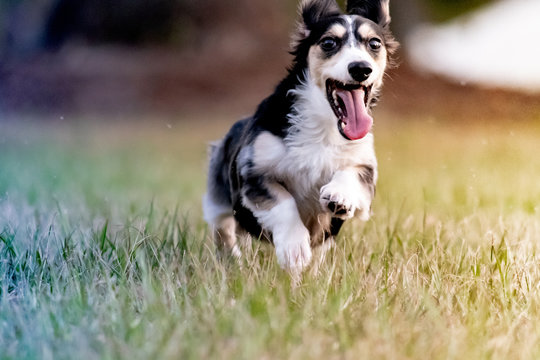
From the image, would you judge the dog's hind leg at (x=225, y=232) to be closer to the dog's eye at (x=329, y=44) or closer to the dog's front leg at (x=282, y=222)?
the dog's front leg at (x=282, y=222)

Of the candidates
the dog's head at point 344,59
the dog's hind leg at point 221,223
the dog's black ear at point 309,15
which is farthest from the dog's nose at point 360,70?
the dog's hind leg at point 221,223

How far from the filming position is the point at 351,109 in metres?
4.26

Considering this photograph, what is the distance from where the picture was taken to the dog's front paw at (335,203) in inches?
156

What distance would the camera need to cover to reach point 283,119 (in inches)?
174

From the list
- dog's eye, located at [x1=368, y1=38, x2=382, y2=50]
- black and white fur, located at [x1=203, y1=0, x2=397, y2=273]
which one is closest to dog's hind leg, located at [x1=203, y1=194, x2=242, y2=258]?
black and white fur, located at [x1=203, y1=0, x2=397, y2=273]

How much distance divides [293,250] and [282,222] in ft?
0.58

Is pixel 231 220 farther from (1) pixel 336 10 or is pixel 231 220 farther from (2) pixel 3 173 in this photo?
(2) pixel 3 173

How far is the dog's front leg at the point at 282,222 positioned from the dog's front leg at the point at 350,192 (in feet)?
0.72

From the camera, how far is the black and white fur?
411 centimetres

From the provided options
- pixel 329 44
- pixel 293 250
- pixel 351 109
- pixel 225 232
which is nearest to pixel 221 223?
pixel 225 232

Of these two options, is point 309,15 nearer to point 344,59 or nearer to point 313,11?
point 313,11

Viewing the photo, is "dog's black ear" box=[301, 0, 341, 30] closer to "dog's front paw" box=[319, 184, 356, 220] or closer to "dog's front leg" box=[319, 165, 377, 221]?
"dog's front leg" box=[319, 165, 377, 221]

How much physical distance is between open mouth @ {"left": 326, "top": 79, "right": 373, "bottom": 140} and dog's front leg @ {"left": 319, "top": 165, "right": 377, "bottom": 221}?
223 mm

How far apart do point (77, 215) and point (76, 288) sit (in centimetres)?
199
